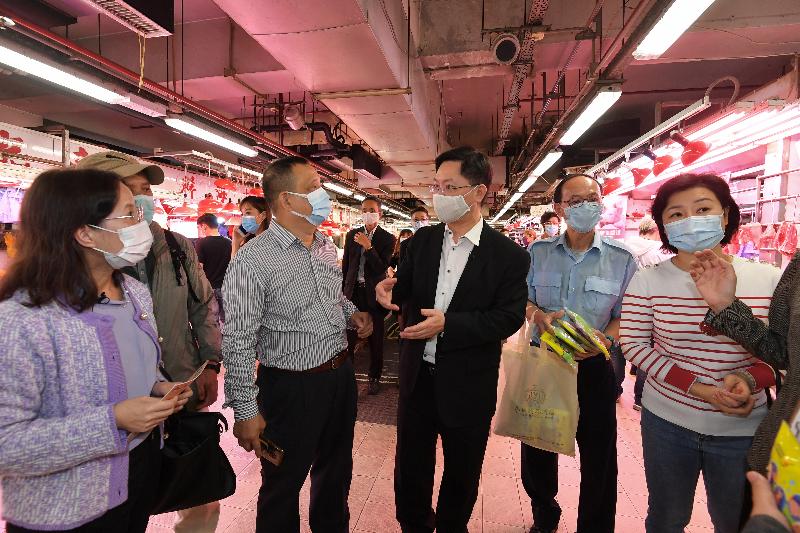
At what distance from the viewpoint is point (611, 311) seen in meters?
2.36

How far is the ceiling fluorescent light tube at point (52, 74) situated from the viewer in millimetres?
3125

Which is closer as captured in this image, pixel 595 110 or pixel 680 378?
pixel 680 378

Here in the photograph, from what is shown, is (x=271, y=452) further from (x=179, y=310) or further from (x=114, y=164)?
(x=114, y=164)

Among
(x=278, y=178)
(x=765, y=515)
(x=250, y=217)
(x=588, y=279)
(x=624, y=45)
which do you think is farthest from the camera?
(x=250, y=217)

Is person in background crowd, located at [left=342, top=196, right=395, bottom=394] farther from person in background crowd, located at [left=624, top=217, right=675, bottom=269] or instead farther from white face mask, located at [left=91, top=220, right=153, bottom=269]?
white face mask, located at [left=91, top=220, right=153, bottom=269]

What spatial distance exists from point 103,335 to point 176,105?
4531mm

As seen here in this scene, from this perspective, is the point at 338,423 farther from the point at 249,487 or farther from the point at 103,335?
the point at 249,487

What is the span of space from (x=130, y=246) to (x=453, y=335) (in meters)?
1.33

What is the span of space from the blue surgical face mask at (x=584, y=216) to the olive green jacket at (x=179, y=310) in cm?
216

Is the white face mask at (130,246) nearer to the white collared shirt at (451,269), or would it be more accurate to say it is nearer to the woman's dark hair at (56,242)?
the woman's dark hair at (56,242)

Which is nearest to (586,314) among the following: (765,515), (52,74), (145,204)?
(765,515)

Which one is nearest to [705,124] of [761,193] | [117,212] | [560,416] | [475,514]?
[761,193]

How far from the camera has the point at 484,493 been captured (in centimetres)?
303

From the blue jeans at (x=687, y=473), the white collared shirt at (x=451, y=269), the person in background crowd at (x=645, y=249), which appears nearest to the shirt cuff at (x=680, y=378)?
the blue jeans at (x=687, y=473)
